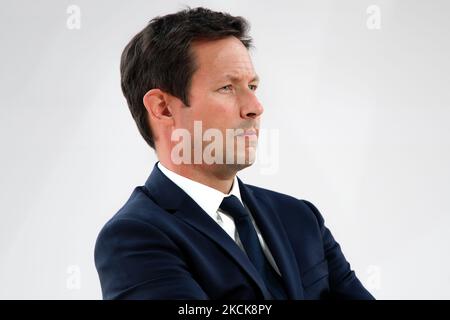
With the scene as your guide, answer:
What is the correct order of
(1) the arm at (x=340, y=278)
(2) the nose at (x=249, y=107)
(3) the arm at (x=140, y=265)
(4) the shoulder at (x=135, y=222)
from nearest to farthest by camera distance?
(3) the arm at (x=140, y=265) → (4) the shoulder at (x=135, y=222) → (2) the nose at (x=249, y=107) → (1) the arm at (x=340, y=278)

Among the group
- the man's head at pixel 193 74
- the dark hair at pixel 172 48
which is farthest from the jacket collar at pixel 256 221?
the dark hair at pixel 172 48

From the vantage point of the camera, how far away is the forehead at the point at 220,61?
202cm

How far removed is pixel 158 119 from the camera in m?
2.10

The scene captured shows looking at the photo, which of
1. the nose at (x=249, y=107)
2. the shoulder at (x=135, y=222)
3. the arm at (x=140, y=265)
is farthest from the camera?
the nose at (x=249, y=107)

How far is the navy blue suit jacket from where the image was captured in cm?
182

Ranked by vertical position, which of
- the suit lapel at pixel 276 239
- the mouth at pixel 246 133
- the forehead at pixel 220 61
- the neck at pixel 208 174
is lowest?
the suit lapel at pixel 276 239

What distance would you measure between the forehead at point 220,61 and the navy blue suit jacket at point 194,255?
334mm

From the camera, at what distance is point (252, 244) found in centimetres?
199

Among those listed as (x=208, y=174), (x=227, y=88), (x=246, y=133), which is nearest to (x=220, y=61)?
(x=227, y=88)

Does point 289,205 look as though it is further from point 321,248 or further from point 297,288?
point 297,288

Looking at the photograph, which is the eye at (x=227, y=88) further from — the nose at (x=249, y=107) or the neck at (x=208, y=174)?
the neck at (x=208, y=174)

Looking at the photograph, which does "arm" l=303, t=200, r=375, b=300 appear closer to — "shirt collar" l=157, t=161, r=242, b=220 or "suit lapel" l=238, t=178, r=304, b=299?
"suit lapel" l=238, t=178, r=304, b=299

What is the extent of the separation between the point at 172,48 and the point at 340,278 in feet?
2.82
